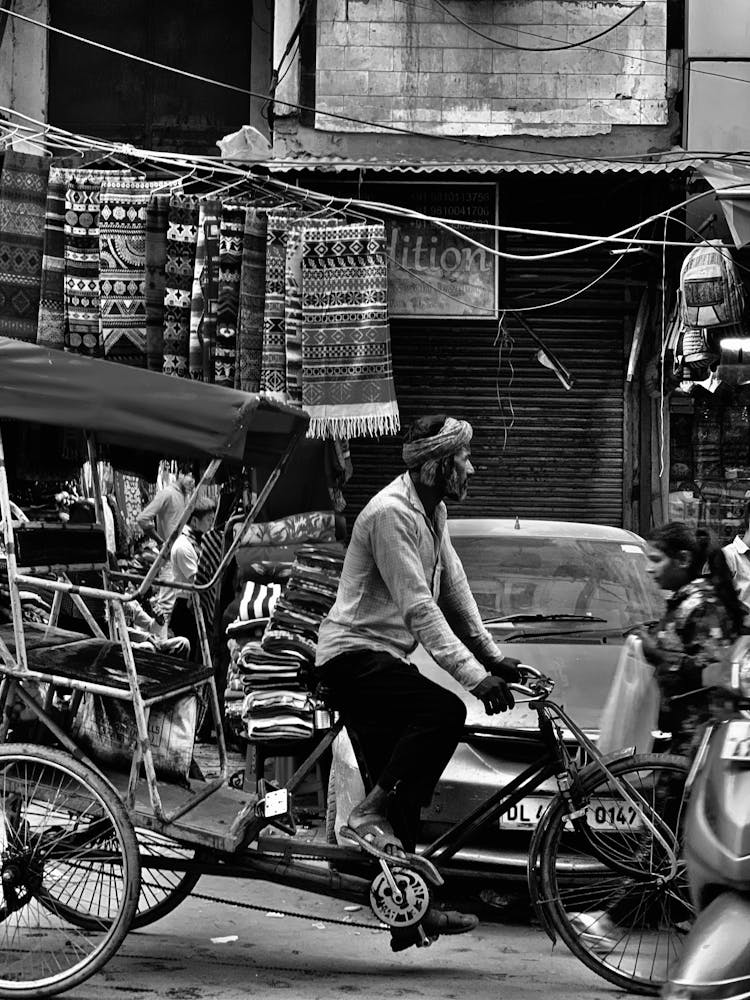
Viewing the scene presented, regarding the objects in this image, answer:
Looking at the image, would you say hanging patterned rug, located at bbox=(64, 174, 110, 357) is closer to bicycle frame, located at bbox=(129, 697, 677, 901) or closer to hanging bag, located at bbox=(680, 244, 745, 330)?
hanging bag, located at bbox=(680, 244, 745, 330)

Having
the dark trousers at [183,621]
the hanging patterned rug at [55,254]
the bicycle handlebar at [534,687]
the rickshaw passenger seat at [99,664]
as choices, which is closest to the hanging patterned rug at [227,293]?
the hanging patterned rug at [55,254]

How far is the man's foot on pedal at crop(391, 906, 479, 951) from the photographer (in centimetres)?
466

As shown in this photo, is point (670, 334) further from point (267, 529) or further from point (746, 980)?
point (746, 980)

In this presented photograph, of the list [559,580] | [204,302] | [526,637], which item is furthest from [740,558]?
[204,302]

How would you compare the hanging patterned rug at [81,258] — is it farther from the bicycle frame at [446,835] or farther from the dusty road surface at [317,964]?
the bicycle frame at [446,835]

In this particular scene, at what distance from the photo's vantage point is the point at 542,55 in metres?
11.2

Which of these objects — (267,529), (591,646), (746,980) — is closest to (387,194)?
(267,529)

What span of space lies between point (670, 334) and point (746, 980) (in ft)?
25.1

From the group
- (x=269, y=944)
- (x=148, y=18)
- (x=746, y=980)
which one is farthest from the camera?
(x=148, y=18)

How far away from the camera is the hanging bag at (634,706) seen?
5.01 metres

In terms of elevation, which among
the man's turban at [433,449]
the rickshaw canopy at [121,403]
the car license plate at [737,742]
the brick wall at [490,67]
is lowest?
the car license plate at [737,742]

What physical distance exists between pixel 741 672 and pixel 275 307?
6390 mm

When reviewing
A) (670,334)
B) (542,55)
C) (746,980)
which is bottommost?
(746,980)

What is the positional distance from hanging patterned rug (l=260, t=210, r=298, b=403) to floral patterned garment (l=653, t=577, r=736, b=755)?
4.54m
